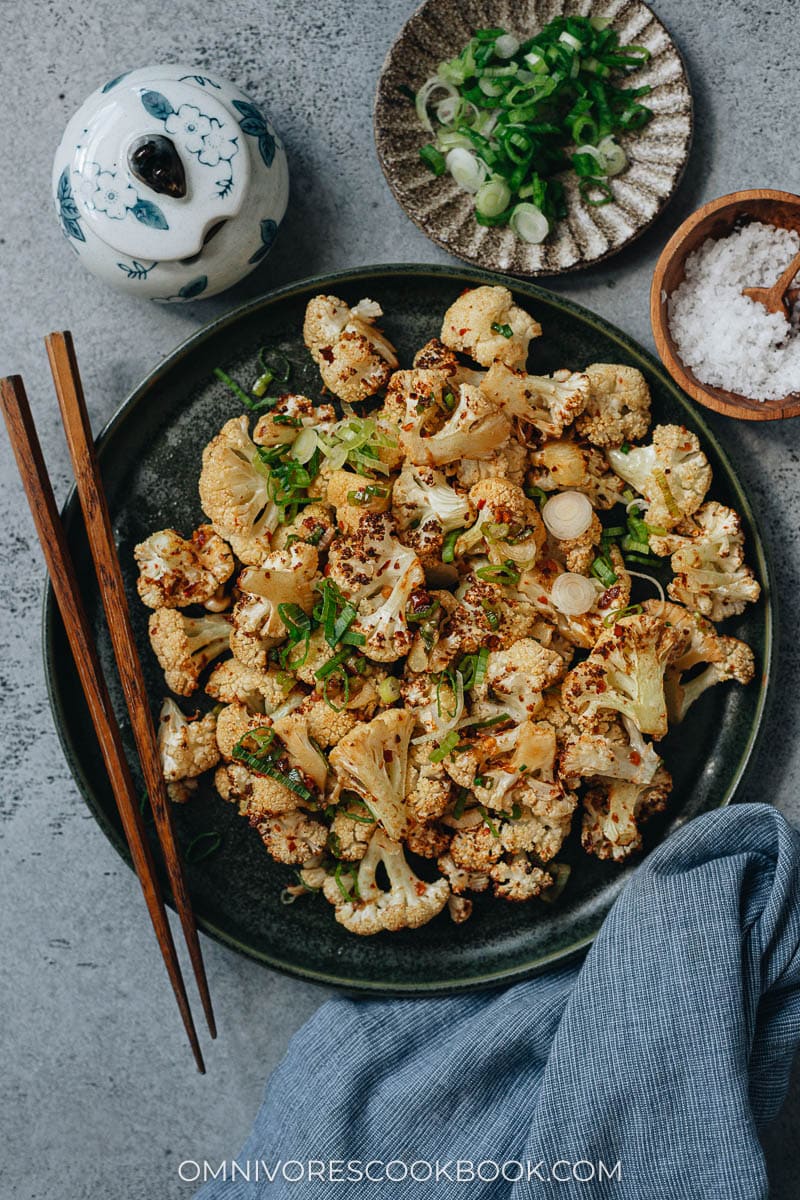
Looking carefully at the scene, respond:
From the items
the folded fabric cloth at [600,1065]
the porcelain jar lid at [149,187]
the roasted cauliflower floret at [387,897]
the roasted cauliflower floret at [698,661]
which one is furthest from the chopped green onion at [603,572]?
the porcelain jar lid at [149,187]

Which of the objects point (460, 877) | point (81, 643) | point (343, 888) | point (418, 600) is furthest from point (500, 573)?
point (81, 643)

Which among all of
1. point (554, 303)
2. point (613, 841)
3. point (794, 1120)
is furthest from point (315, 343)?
point (794, 1120)

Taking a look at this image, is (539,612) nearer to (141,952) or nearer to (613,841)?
(613,841)

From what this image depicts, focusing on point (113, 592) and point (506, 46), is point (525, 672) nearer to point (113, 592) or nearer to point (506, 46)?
point (113, 592)

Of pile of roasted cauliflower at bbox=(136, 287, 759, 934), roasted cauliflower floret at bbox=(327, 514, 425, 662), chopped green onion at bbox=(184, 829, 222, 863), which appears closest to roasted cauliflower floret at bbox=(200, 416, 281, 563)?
pile of roasted cauliflower at bbox=(136, 287, 759, 934)

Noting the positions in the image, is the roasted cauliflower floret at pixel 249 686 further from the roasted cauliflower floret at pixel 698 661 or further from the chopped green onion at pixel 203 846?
the roasted cauliflower floret at pixel 698 661

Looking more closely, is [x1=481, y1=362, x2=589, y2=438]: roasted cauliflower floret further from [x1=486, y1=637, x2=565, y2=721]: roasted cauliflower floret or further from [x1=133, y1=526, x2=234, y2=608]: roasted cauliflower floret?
[x1=133, y1=526, x2=234, y2=608]: roasted cauliflower floret
